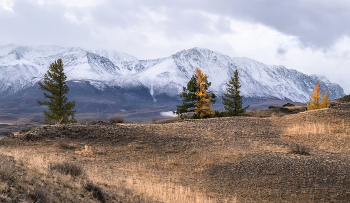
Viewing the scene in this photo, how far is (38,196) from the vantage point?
648 cm

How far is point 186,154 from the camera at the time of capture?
16359 mm

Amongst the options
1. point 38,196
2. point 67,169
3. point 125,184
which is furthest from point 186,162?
point 38,196

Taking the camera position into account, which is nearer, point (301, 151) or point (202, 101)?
point (301, 151)

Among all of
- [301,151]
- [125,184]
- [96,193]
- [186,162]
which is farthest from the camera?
[186,162]

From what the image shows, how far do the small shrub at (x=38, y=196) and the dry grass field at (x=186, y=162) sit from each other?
0.02m

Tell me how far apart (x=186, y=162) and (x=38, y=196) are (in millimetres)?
9247

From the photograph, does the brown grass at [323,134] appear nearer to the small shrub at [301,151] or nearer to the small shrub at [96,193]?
the small shrub at [301,151]

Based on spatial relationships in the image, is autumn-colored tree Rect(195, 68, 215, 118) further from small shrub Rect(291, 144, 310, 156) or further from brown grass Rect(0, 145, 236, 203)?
brown grass Rect(0, 145, 236, 203)

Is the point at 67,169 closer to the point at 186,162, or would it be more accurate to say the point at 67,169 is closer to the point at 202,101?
the point at 186,162

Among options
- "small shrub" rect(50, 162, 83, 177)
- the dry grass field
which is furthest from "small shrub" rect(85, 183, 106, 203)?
"small shrub" rect(50, 162, 83, 177)

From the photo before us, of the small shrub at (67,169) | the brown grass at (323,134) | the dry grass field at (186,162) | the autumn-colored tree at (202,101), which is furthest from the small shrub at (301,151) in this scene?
the autumn-colored tree at (202,101)

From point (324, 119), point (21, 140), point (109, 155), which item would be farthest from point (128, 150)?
point (324, 119)

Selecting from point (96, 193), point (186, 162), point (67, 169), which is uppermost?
point (67, 169)

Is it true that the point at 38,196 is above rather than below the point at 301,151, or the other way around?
above
